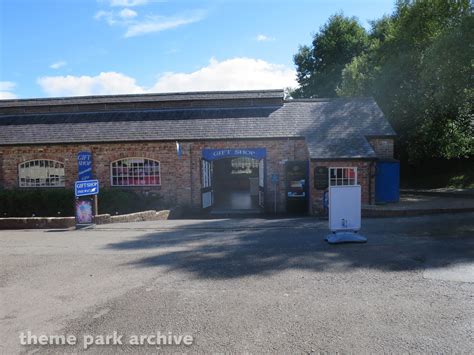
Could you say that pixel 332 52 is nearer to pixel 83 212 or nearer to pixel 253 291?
pixel 83 212

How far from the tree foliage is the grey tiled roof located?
3.54m

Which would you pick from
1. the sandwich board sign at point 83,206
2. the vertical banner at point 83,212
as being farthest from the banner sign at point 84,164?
the vertical banner at point 83,212

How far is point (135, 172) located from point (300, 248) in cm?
1114

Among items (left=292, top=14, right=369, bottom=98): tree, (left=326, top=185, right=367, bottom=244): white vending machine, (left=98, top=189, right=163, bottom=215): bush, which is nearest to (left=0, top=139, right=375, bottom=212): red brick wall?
(left=98, top=189, right=163, bottom=215): bush

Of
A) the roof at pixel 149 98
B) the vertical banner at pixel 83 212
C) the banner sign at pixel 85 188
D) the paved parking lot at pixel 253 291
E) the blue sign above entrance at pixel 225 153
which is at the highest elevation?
the roof at pixel 149 98

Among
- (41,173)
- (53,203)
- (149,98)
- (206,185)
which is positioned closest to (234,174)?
(149,98)

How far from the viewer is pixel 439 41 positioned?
17016 millimetres

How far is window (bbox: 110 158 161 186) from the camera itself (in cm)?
1753

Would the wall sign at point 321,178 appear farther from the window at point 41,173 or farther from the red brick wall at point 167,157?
the window at point 41,173

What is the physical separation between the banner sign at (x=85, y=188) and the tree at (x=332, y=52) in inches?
1069

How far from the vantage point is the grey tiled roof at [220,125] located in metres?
17.0

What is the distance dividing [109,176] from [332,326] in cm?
1509

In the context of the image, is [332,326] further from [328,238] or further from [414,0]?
[414,0]

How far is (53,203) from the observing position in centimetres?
1596
